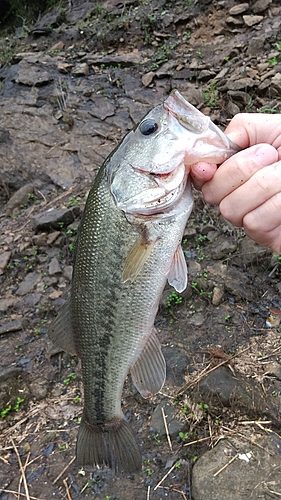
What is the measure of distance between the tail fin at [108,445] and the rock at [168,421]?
101cm

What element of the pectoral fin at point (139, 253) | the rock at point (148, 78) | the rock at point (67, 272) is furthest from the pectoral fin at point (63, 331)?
the rock at point (148, 78)

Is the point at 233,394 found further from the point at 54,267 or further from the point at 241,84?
the point at 241,84

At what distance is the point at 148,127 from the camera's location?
1917mm

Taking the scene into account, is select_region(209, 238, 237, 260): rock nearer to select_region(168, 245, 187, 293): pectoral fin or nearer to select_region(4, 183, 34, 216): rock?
select_region(168, 245, 187, 293): pectoral fin

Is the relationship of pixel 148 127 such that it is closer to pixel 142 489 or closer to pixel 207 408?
pixel 207 408

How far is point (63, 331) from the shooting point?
7.34 ft

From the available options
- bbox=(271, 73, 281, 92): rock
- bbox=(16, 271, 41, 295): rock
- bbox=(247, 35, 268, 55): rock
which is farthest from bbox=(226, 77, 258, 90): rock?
bbox=(16, 271, 41, 295): rock

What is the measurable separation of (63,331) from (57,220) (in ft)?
→ 11.4

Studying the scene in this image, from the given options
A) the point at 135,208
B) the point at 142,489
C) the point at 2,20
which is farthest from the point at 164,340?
the point at 2,20

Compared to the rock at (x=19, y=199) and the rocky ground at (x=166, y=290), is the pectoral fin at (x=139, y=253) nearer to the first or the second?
the rocky ground at (x=166, y=290)

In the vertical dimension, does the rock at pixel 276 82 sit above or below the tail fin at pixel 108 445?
below

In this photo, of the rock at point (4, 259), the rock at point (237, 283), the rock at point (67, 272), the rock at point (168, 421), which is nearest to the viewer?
the rock at point (168, 421)

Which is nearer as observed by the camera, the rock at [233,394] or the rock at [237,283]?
the rock at [233,394]

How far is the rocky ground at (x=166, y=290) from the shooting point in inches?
125
